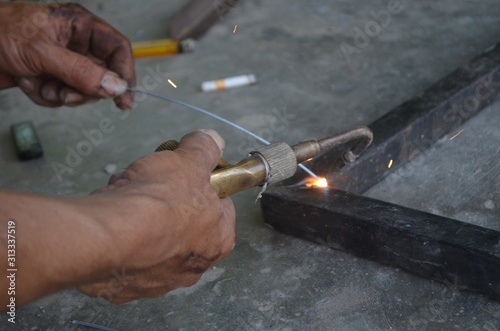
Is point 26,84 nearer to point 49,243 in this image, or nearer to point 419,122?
point 49,243

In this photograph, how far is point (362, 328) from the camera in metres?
1.81

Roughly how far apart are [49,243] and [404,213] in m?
1.12

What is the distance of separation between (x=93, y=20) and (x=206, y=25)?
156 cm

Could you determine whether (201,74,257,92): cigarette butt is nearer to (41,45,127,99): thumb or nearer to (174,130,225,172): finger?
(41,45,127,99): thumb

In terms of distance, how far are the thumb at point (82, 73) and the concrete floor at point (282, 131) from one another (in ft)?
1.80

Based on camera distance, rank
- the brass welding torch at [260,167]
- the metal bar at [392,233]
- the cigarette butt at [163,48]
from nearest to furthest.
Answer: the brass welding torch at [260,167] < the metal bar at [392,233] < the cigarette butt at [163,48]

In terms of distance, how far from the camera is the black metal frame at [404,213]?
5.90 ft

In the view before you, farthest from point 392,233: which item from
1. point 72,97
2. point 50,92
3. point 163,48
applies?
point 163,48

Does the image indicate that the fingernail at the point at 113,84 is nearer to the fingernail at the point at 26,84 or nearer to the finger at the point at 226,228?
the fingernail at the point at 26,84

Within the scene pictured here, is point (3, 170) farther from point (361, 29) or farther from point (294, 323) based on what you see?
point (361, 29)

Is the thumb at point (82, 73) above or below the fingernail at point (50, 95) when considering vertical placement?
above

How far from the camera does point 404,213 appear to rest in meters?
1.96

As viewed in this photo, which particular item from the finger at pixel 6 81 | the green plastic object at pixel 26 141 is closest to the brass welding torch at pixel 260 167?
the finger at pixel 6 81

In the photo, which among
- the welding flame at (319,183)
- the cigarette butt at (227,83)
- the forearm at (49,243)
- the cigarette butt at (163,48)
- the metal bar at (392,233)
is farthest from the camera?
the cigarette butt at (163,48)
